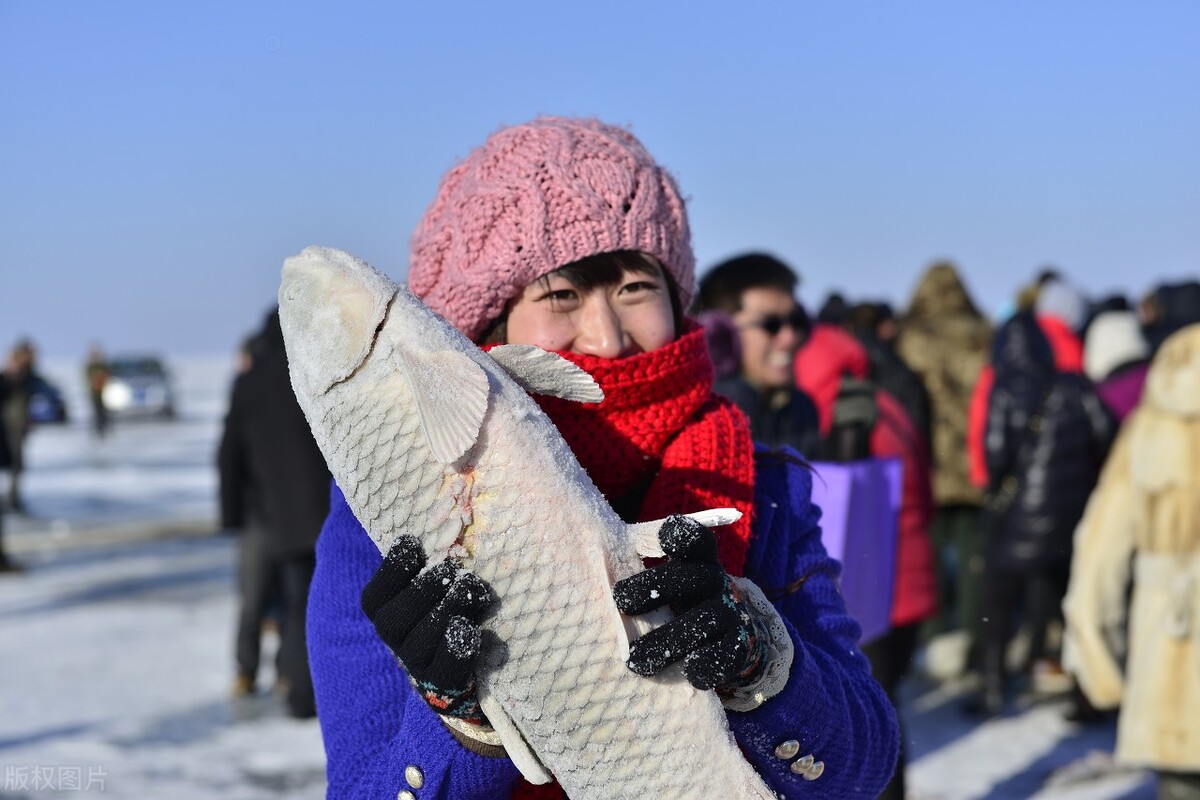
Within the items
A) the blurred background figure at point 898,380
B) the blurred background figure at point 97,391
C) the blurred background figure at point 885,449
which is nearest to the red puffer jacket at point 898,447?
the blurred background figure at point 885,449

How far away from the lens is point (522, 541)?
1.56 metres

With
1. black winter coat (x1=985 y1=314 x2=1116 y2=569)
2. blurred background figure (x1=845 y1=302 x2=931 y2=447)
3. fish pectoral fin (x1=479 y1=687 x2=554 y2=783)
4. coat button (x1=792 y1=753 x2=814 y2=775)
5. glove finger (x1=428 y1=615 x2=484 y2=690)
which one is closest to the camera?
glove finger (x1=428 y1=615 x2=484 y2=690)

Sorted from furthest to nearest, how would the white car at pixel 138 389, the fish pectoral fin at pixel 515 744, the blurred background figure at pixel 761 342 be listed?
the white car at pixel 138 389
the blurred background figure at pixel 761 342
the fish pectoral fin at pixel 515 744

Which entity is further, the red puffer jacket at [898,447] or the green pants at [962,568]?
the green pants at [962,568]

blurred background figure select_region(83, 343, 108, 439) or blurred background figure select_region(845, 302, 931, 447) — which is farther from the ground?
blurred background figure select_region(845, 302, 931, 447)

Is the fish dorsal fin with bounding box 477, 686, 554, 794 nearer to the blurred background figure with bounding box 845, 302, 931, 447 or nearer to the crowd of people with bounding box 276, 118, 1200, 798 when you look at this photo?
the crowd of people with bounding box 276, 118, 1200, 798

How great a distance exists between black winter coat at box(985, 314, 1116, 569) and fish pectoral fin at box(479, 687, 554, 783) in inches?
209

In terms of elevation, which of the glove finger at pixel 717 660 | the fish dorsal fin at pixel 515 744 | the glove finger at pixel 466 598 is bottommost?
the fish dorsal fin at pixel 515 744

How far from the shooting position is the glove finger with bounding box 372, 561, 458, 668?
1.53 meters

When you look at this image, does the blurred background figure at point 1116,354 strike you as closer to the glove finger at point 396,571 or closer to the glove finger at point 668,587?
the glove finger at point 668,587

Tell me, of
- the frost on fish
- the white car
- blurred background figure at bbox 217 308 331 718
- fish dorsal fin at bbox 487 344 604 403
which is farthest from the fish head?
the white car

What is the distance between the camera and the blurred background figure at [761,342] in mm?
4516

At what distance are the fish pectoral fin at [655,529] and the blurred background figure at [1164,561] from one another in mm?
3463

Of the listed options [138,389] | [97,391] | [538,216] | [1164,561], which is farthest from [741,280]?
[138,389]
